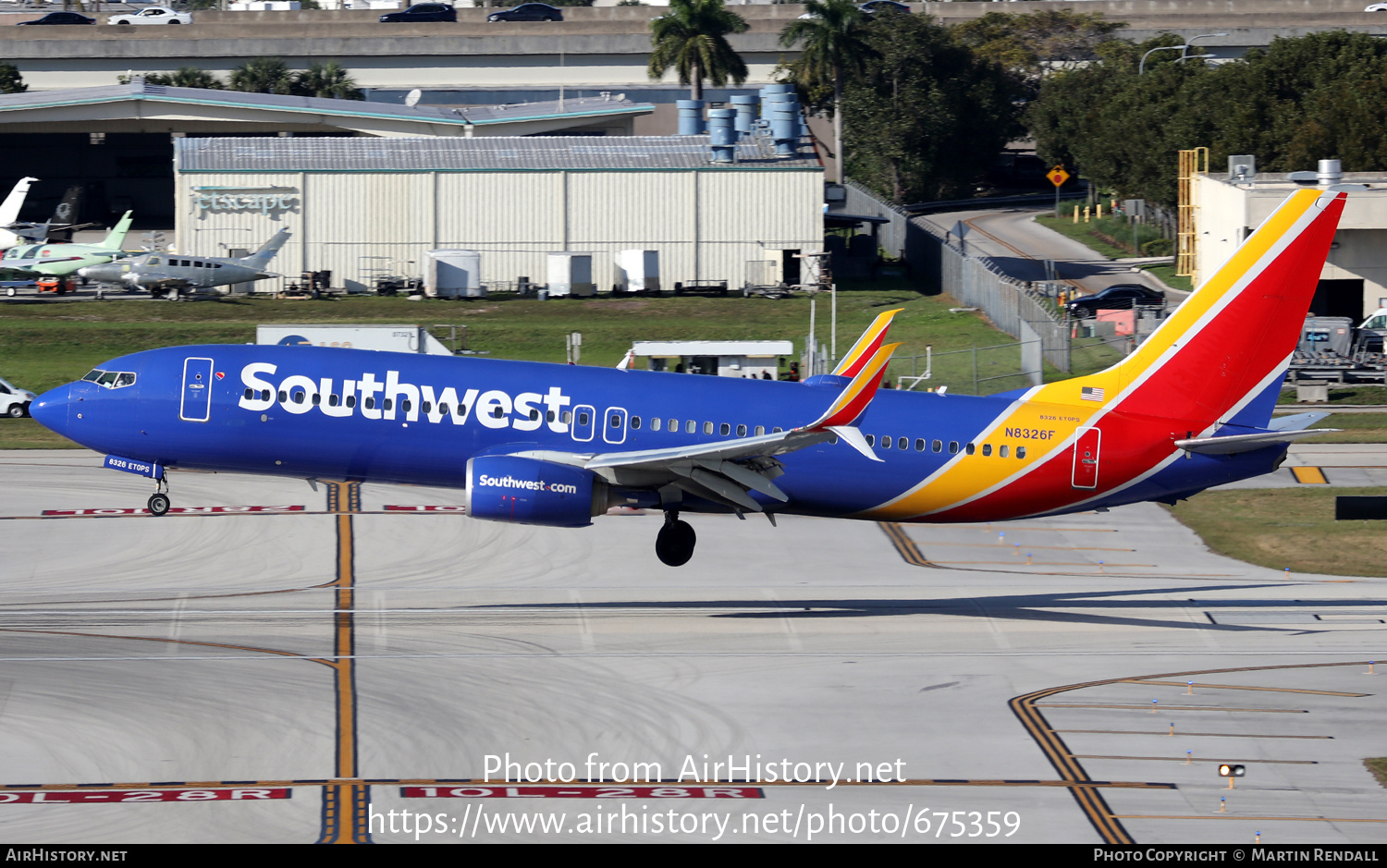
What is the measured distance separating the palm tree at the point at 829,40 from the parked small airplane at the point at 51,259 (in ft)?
192

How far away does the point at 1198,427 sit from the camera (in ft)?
129

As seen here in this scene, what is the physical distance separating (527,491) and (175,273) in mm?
67867

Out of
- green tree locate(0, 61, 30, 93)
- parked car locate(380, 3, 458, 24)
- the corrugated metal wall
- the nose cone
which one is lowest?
the nose cone

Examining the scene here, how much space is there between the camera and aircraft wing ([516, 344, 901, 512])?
34.6m

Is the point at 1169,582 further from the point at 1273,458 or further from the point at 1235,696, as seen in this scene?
the point at 1235,696

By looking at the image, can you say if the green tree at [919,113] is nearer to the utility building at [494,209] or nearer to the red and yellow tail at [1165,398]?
the utility building at [494,209]

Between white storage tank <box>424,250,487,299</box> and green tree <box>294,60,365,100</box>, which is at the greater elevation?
green tree <box>294,60,365,100</box>

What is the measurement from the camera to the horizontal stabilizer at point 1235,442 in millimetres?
37688

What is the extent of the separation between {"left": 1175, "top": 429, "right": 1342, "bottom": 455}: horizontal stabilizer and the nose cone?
90.2 ft

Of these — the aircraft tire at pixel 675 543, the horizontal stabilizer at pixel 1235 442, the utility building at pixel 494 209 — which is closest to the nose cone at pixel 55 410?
the aircraft tire at pixel 675 543

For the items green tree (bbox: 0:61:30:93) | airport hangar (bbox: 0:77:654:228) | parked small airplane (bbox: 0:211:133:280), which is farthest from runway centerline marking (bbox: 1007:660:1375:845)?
green tree (bbox: 0:61:30:93)

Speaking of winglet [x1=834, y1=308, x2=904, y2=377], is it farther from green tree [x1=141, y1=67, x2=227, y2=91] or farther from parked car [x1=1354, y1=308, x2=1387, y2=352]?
green tree [x1=141, y1=67, x2=227, y2=91]

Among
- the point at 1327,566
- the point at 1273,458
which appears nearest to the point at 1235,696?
the point at 1273,458

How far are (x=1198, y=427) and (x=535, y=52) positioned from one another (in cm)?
12531
